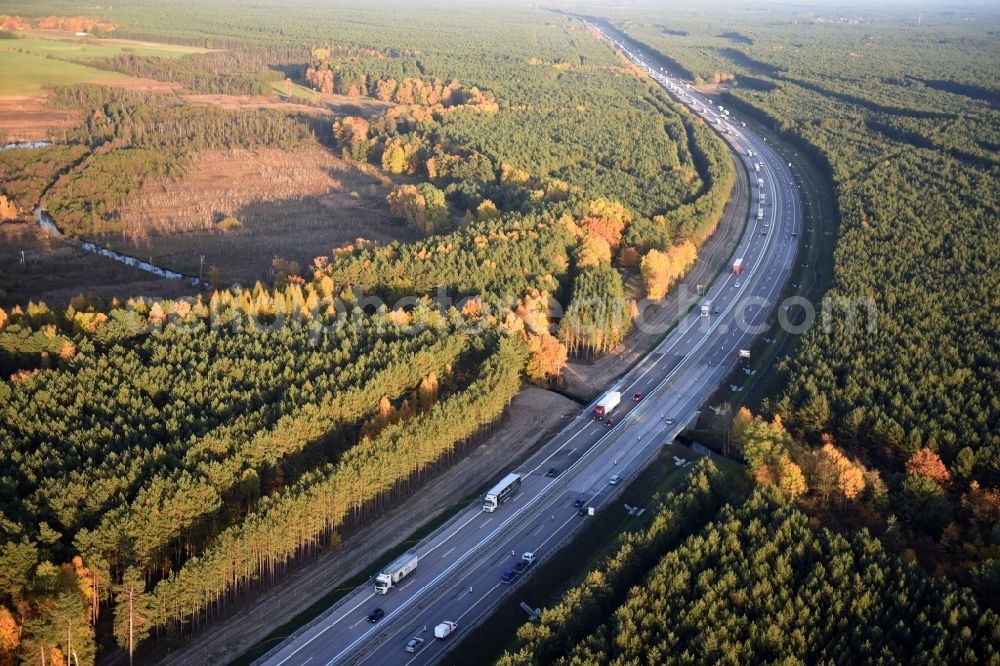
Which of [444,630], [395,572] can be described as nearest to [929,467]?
[444,630]

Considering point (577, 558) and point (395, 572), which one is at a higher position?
point (395, 572)

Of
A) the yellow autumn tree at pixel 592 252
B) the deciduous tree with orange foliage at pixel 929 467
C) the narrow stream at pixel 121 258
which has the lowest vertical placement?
the narrow stream at pixel 121 258

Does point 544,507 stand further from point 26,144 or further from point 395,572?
point 26,144

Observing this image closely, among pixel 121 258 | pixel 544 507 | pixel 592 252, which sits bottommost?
pixel 121 258

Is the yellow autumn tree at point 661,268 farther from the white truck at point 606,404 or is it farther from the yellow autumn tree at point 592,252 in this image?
the white truck at point 606,404

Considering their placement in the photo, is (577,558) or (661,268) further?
(661,268)

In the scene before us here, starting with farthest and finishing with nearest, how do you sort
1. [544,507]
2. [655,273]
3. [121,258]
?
[121,258], [655,273], [544,507]

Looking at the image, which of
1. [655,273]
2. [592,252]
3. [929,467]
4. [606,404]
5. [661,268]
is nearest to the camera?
[929,467]

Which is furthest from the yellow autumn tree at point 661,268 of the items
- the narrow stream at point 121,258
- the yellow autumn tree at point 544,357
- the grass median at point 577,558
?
the narrow stream at point 121,258

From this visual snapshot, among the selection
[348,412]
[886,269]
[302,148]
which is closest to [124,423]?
[348,412]
